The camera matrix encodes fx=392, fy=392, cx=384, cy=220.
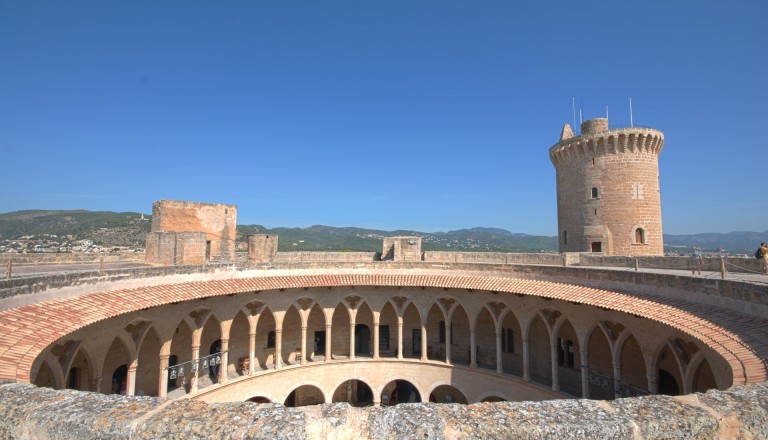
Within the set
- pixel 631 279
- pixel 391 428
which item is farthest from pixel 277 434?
pixel 631 279

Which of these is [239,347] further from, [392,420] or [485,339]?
[392,420]

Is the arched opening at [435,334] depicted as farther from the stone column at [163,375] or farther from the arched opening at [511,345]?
the stone column at [163,375]

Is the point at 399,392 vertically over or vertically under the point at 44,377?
under

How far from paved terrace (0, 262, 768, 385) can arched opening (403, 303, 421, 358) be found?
343 centimetres

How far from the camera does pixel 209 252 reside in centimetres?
2373

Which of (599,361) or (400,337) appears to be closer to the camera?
(599,361)

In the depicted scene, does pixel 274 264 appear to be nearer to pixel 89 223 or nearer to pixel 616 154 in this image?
pixel 616 154

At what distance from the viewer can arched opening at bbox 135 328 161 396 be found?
17.0 meters

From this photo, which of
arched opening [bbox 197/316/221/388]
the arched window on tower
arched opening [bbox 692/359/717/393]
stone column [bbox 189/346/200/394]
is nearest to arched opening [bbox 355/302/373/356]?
arched opening [bbox 197/316/221/388]

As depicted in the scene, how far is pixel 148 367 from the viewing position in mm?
17359

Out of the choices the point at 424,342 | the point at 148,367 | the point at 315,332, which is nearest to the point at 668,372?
the point at 424,342

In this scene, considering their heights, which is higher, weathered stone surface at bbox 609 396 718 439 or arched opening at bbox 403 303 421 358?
weathered stone surface at bbox 609 396 718 439

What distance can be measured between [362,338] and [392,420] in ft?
74.2

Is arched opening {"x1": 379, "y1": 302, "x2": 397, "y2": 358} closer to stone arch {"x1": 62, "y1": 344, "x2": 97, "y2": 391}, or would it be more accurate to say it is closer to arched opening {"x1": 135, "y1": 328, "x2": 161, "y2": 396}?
arched opening {"x1": 135, "y1": 328, "x2": 161, "y2": 396}
